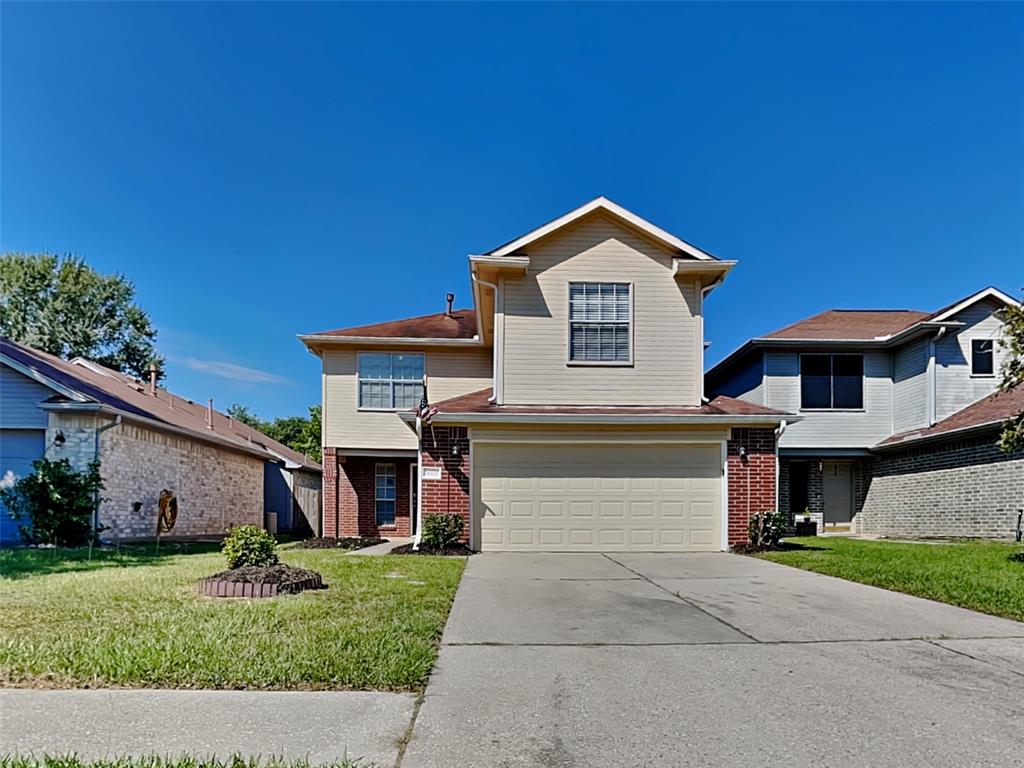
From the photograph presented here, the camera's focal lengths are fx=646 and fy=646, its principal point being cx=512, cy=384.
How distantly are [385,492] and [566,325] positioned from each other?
7658mm

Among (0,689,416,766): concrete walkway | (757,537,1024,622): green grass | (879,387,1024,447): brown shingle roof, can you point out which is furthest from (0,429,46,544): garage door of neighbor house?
(879,387,1024,447): brown shingle roof

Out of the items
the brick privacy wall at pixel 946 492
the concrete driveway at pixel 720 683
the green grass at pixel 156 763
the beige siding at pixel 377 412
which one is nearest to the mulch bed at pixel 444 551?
the concrete driveway at pixel 720 683

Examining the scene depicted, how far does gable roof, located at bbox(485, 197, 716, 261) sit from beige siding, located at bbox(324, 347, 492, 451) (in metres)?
4.46

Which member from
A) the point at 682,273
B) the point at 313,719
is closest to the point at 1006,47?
the point at 682,273

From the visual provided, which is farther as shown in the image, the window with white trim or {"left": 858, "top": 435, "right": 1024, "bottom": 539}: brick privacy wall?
the window with white trim

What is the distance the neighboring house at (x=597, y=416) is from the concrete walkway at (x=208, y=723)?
8468 millimetres

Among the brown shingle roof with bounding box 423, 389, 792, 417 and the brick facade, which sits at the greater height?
the brown shingle roof with bounding box 423, 389, 792, 417

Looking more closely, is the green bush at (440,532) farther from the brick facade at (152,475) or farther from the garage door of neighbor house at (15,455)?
the garage door of neighbor house at (15,455)

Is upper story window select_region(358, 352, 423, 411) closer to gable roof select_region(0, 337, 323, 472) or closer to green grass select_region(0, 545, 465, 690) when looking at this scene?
gable roof select_region(0, 337, 323, 472)

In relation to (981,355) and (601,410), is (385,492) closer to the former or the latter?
(601,410)

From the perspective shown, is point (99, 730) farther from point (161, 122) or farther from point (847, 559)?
point (161, 122)

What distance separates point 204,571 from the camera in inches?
353

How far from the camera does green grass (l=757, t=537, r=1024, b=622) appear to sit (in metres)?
7.00

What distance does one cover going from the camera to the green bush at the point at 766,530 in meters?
12.2
